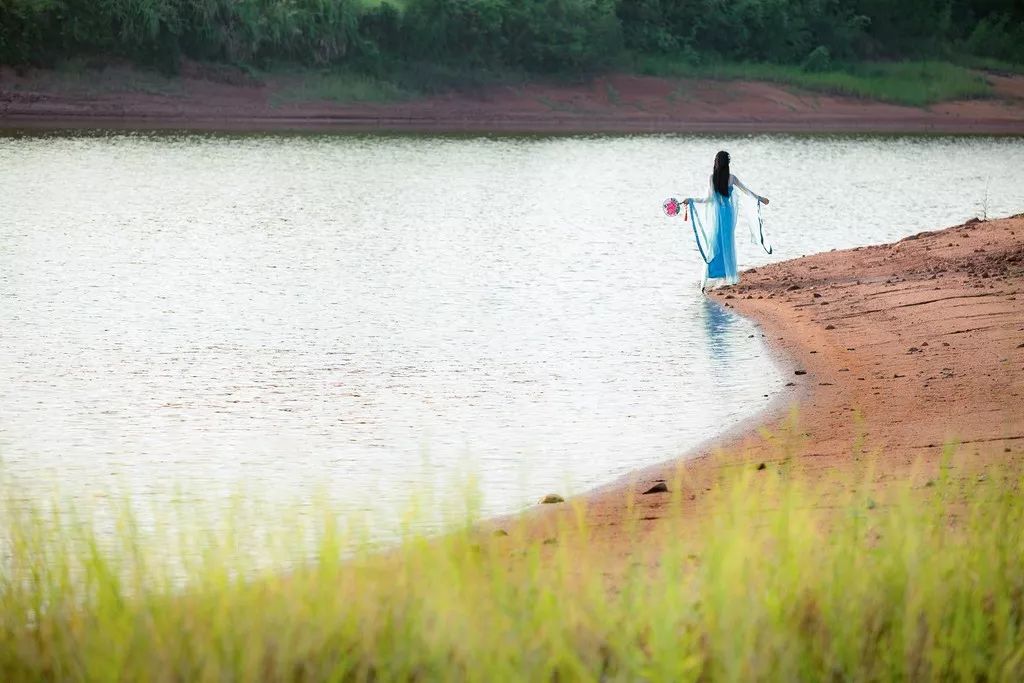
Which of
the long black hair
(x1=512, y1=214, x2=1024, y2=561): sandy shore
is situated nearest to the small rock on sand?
(x1=512, y1=214, x2=1024, y2=561): sandy shore

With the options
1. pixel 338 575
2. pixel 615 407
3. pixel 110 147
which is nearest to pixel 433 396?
pixel 615 407

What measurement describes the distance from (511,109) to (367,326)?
133 ft

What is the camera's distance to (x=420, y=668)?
4266 mm

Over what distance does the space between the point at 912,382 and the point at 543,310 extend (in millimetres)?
5138

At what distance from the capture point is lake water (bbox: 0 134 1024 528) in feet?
29.9

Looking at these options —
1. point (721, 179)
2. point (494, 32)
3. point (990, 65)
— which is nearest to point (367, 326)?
point (721, 179)

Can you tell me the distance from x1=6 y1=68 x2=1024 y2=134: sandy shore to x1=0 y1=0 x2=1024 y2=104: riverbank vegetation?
1.07 meters

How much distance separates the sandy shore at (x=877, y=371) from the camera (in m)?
7.78

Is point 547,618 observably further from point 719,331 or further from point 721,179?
point 721,179

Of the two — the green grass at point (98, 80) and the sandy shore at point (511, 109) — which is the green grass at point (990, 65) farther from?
the green grass at point (98, 80)

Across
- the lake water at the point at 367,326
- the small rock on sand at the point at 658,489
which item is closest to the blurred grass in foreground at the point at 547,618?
the lake water at the point at 367,326

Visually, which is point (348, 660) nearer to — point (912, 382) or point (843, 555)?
point (843, 555)

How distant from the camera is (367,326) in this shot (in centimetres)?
1422

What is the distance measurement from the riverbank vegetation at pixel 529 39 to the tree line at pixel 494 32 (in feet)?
0.17
